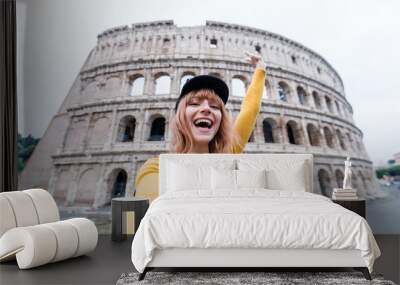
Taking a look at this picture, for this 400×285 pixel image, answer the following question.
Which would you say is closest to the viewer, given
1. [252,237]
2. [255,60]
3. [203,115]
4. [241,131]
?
[252,237]

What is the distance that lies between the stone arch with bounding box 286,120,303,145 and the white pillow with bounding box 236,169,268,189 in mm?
2544

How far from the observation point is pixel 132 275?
324 cm

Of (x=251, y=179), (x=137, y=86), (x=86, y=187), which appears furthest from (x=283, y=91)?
(x=86, y=187)

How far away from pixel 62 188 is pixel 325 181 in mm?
4116

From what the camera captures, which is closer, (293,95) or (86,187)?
(86,187)

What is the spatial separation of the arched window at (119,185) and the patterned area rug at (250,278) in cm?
329

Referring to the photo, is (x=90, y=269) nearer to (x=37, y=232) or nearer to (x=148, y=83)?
(x=37, y=232)

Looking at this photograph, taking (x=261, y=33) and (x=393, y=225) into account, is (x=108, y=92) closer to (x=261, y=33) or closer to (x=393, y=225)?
(x=261, y=33)

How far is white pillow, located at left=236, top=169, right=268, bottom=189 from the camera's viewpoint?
Answer: 4.22 meters

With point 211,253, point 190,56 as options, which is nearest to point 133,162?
point 190,56

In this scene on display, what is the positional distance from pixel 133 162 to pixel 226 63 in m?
2.16

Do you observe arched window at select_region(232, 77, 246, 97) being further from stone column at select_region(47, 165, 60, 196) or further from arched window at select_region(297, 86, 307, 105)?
stone column at select_region(47, 165, 60, 196)

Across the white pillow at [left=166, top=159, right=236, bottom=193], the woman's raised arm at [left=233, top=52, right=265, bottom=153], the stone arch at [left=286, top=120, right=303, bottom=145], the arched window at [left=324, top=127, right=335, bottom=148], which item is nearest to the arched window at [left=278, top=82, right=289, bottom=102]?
the stone arch at [left=286, top=120, right=303, bottom=145]

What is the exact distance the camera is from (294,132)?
277 inches
